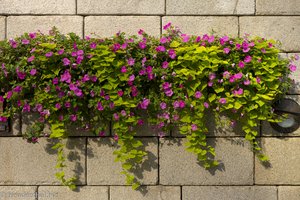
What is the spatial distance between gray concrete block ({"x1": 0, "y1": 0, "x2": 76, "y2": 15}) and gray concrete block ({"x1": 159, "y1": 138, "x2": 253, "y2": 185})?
1.54m

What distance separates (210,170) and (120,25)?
161 centimetres

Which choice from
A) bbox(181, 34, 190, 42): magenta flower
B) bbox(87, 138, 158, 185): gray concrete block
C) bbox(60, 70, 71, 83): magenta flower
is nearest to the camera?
bbox(60, 70, 71, 83): magenta flower

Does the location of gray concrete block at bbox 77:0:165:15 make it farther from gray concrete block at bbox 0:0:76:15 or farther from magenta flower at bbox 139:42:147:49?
magenta flower at bbox 139:42:147:49

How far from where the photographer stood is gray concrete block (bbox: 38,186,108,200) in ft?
10.1

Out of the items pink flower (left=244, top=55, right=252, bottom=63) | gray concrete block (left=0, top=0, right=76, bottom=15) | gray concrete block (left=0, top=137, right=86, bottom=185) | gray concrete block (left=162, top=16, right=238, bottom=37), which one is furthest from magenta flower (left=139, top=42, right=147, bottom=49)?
gray concrete block (left=0, top=137, right=86, bottom=185)

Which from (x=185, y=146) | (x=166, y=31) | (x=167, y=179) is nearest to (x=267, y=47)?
(x=166, y=31)

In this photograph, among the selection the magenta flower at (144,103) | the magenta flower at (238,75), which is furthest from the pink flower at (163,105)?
the magenta flower at (238,75)

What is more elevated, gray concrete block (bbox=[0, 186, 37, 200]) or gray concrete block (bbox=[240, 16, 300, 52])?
gray concrete block (bbox=[240, 16, 300, 52])

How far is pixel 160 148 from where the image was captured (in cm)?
304

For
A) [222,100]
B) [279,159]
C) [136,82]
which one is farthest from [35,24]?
[279,159]

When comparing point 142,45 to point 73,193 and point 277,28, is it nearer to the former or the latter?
point 277,28

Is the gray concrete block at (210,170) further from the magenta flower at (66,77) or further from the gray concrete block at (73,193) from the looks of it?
the magenta flower at (66,77)

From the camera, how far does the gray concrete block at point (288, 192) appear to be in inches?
121

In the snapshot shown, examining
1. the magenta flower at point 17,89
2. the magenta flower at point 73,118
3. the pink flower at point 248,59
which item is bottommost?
the magenta flower at point 73,118
